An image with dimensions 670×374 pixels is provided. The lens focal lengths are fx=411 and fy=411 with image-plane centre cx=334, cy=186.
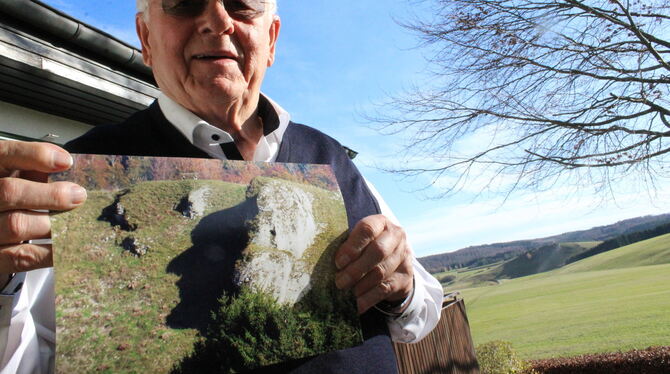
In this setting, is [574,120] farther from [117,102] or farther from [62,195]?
[62,195]

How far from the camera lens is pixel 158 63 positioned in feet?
3.11

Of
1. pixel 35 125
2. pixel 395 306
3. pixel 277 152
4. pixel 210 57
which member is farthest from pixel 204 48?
pixel 35 125

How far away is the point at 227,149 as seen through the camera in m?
0.97

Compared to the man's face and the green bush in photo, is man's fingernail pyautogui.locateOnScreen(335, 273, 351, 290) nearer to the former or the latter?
the green bush in photo

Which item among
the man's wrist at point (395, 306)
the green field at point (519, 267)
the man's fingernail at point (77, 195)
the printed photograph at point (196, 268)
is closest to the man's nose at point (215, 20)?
the printed photograph at point (196, 268)

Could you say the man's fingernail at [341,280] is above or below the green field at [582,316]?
above

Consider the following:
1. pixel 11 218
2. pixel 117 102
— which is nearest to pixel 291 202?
pixel 11 218

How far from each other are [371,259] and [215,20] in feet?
2.03

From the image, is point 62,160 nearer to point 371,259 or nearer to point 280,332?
point 280,332

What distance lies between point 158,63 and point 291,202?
18.9 inches

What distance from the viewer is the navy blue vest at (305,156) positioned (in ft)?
2.90

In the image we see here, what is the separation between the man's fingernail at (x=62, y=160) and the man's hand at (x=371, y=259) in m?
0.46

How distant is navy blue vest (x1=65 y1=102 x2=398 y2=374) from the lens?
2.90 ft

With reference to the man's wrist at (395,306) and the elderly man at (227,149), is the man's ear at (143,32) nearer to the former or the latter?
the elderly man at (227,149)
